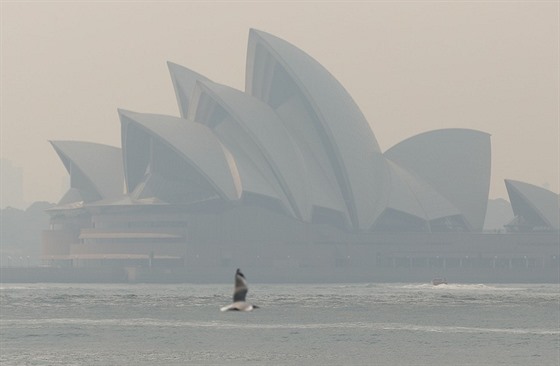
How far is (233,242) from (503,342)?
286 ft

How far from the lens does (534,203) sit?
158m

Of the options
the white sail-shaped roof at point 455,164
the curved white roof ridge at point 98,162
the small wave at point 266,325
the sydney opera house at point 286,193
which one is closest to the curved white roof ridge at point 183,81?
the sydney opera house at point 286,193

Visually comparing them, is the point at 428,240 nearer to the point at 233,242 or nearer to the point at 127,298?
the point at 233,242

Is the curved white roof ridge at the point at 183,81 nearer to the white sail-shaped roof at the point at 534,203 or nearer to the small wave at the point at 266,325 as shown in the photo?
the white sail-shaped roof at the point at 534,203

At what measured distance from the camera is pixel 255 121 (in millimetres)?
144375

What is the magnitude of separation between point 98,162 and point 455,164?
41.5m

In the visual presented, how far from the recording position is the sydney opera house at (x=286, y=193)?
145m

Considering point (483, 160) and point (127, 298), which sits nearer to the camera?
point (127, 298)

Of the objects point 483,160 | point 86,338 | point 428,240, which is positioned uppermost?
point 483,160

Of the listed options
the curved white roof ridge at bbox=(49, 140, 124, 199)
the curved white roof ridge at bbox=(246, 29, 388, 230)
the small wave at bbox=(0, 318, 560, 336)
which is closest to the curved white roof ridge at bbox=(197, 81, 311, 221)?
the curved white roof ridge at bbox=(246, 29, 388, 230)

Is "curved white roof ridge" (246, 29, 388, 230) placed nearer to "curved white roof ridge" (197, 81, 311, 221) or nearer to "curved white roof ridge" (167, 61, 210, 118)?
"curved white roof ridge" (197, 81, 311, 221)

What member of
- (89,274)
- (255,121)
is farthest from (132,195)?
(255,121)

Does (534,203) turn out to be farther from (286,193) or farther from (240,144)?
(240,144)

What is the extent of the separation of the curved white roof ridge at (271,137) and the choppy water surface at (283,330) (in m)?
28.2
